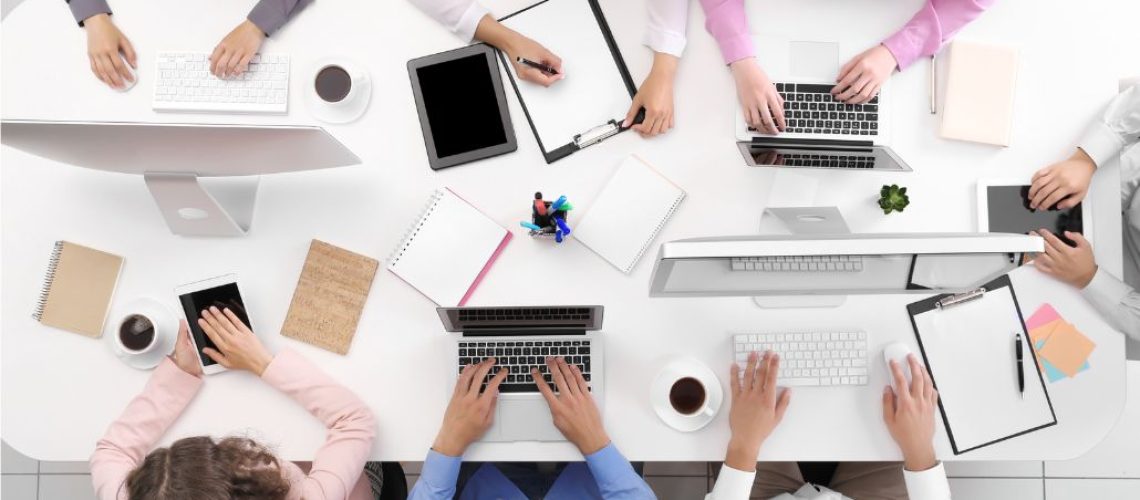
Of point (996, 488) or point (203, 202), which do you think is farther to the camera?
point (996, 488)

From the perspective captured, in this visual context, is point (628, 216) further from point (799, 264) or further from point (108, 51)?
point (108, 51)

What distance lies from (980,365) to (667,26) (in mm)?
916

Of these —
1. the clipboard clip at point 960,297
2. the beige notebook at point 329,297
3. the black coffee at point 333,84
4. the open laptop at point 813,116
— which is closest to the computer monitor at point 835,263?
the clipboard clip at point 960,297

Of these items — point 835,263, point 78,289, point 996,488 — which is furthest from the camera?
point 996,488

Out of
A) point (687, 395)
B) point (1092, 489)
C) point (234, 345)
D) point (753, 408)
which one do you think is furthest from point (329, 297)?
point (1092, 489)

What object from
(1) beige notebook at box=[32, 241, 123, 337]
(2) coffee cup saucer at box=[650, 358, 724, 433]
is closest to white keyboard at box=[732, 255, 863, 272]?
(2) coffee cup saucer at box=[650, 358, 724, 433]

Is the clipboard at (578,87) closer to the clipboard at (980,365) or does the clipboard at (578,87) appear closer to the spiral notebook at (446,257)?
the spiral notebook at (446,257)

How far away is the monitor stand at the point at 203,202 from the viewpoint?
1301mm

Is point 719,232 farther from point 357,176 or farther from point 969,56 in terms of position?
point 357,176

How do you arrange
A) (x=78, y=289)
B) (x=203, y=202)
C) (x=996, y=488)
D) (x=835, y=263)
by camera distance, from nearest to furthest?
(x=835, y=263) < (x=203, y=202) < (x=78, y=289) < (x=996, y=488)

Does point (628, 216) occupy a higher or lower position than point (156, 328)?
higher

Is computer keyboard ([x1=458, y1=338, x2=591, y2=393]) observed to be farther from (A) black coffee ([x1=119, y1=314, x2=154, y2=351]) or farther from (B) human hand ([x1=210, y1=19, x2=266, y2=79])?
(B) human hand ([x1=210, y1=19, x2=266, y2=79])

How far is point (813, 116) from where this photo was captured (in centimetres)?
142

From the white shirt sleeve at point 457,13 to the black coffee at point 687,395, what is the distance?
83 cm
